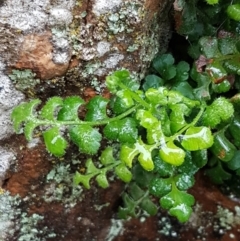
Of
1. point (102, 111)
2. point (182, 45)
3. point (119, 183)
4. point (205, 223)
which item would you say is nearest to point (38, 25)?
point (102, 111)

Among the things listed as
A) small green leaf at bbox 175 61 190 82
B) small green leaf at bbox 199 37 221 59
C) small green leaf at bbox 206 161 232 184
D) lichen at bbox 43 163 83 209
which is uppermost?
small green leaf at bbox 199 37 221 59

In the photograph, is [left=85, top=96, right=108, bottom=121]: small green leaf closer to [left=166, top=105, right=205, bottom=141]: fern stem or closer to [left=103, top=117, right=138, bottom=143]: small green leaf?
[left=103, top=117, right=138, bottom=143]: small green leaf

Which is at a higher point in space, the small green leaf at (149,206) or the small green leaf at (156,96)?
the small green leaf at (156,96)

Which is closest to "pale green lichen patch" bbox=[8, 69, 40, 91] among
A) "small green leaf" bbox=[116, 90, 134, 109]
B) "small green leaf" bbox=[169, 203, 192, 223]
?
"small green leaf" bbox=[116, 90, 134, 109]

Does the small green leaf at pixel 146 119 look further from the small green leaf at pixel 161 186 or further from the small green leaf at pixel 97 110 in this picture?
the small green leaf at pixel 161 186

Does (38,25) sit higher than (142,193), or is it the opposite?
(38,25)

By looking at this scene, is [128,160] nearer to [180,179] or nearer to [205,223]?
[180,179]

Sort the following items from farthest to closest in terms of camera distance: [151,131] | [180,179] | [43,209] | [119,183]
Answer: [119,183]
[43,209]
[180,179]
[151,131]

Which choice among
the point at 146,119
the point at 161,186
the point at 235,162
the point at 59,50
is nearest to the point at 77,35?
the point at 59,50

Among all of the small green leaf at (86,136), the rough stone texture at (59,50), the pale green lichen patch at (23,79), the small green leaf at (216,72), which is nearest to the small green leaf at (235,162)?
the small green leaf at (216,72)
